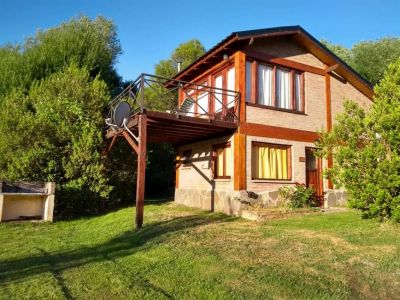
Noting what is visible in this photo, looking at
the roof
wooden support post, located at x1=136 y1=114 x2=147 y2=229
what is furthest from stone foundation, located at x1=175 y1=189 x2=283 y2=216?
the roof

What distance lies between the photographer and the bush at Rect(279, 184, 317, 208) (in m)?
12.7

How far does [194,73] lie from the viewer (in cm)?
1644

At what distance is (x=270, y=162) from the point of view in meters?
13.5

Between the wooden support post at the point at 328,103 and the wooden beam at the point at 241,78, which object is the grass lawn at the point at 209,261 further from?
the wooden support post at the point at 328,103

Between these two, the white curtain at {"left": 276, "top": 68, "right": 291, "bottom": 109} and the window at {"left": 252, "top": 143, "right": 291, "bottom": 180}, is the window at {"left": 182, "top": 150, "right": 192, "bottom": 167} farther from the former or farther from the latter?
the white curtain at {"left": 276, "top": 68, "right": 291, "bottom": 109}

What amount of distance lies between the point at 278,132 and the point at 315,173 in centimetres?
251

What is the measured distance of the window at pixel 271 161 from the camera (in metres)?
13.2

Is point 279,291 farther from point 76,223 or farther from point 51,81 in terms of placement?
point 51,81

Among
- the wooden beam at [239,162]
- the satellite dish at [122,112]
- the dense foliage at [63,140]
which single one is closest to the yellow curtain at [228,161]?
the wooden beam at [239,162]

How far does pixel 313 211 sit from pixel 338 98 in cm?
604

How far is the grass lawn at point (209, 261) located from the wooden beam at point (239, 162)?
6.57 ft

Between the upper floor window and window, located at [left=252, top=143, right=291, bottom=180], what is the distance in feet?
5.10

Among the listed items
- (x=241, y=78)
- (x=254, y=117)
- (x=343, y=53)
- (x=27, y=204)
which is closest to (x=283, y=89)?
(x=254, y=117)

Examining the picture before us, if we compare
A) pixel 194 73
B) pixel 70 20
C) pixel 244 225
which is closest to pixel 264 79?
pixel 194 73
